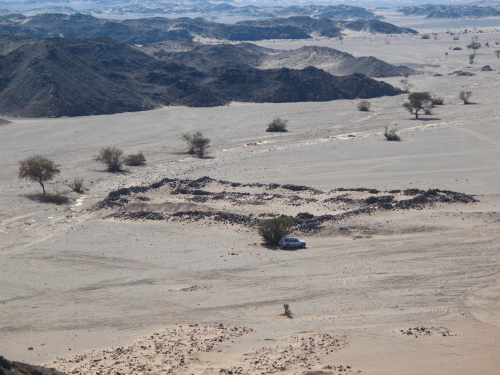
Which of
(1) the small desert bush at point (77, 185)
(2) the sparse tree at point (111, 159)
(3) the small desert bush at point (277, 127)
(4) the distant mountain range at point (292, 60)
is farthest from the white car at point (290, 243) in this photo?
(4) the distant mountain range at point (292, 60)

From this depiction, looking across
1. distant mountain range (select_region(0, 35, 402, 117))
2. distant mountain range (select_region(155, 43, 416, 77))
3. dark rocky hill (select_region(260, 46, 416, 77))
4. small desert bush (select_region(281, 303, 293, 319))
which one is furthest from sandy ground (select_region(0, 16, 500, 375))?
distant mountain range (select_region(155, 43, 416, 77))

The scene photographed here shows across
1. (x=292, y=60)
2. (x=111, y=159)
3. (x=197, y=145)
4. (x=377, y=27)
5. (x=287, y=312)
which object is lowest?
(x=287, y=312)

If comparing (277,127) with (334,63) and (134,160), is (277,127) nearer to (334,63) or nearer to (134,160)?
(134,160)

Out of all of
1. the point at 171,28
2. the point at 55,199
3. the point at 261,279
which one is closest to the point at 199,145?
the point at 55,199

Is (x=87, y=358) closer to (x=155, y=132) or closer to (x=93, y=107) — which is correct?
(x=155, y=132)

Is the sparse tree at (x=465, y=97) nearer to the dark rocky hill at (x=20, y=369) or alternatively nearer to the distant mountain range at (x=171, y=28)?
the dark rocky hill at (x=20, y=369)

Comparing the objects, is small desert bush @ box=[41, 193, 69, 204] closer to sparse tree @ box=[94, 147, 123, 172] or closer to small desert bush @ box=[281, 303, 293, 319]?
sparse tree @ box=[94, 147, 123, 172]
